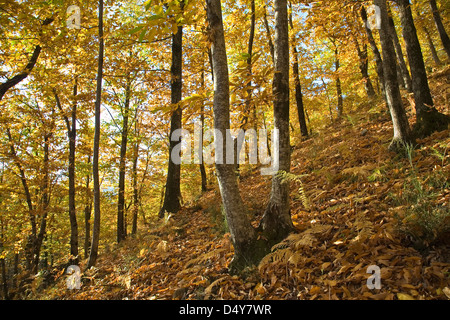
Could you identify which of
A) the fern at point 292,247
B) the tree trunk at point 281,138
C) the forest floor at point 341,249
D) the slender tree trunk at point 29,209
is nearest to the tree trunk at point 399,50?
the forest floor at point 341,249

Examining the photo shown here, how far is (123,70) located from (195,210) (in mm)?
5364

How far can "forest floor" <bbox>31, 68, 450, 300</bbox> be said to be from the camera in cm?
216

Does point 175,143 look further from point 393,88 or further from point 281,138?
point 393,88

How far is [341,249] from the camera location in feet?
8.75

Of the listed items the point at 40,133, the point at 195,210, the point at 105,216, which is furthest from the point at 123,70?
the point at 105,216

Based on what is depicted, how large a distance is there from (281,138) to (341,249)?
1.60 meters

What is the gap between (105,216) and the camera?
18453 mm

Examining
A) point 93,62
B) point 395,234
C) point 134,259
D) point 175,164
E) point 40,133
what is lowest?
point 134,259

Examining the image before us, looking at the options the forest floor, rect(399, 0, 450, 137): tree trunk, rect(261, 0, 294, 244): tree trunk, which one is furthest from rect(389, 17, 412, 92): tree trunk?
rect(261, 0, 294, 244): tree trunk

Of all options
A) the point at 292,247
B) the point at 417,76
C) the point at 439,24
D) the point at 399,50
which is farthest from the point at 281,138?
the point at 439,24

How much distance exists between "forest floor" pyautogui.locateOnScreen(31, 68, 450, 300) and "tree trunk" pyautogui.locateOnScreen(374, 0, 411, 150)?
310 mm

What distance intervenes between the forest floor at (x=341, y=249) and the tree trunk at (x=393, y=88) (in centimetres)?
31

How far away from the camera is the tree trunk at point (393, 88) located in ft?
15.0

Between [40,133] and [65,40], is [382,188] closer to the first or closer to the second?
[65,40]
